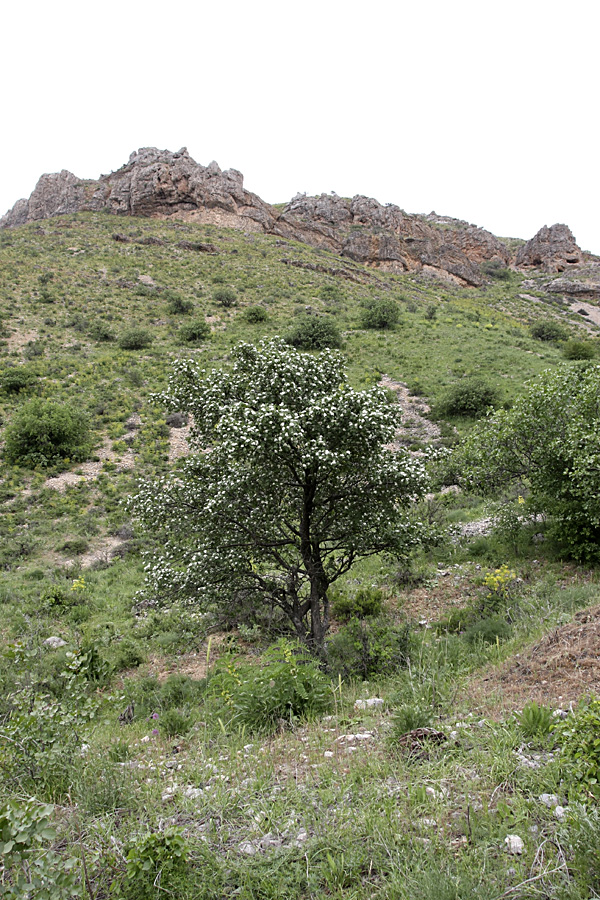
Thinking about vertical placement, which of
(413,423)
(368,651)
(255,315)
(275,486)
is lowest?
(368,651)

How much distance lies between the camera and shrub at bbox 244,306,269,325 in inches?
1372

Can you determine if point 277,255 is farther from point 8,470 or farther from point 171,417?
point 8,470

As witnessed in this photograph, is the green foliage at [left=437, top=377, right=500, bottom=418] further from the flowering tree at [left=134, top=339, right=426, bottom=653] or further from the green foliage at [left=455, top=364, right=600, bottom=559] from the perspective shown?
the flowering tree at [left=134, top=339, right=426, bottom=653]

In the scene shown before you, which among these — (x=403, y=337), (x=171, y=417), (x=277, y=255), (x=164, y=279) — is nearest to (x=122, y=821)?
(x=171, y=417)

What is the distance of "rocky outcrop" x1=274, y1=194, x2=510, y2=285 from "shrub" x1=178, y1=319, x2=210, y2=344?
4175cm

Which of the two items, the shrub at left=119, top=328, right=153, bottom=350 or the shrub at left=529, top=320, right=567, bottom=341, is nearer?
the shrub at left=119, top=328, right=153, bottom=350

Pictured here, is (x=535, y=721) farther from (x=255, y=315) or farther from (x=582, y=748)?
(x=255, y=315)

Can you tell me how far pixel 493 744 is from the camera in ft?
10.6

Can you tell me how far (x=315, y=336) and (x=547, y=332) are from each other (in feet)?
73.1

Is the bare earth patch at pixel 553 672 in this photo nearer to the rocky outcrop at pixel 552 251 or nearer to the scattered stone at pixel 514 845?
the scattered stone at pixel 514 845

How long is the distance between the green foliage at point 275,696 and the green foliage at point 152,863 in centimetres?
211

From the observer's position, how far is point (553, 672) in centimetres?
426

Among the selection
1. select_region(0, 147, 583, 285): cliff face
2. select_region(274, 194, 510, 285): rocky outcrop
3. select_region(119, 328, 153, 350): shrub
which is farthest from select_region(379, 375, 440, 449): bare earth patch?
select_region(0, 147, 583, 285): cliff face

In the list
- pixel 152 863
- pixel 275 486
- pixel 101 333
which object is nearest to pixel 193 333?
pixel 101 333
